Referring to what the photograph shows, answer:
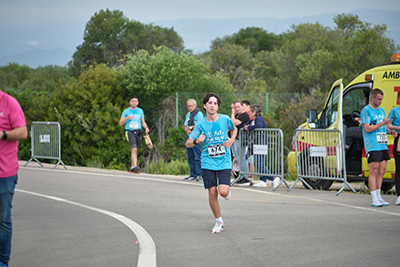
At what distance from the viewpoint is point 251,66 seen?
4788 centimetres

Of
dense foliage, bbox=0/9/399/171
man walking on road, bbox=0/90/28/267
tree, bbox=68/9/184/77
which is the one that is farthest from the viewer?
tree, bbox=68/9/184/77

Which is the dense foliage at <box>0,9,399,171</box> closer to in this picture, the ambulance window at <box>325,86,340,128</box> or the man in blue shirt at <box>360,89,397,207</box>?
the ambulance window at <box>325,86,340,128</box>

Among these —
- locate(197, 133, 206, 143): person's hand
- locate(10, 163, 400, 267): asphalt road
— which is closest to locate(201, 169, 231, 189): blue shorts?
locate(197, 133, 206, 143): person's hand

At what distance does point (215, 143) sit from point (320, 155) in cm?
474

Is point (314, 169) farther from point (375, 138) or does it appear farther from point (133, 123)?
point (133, 123)

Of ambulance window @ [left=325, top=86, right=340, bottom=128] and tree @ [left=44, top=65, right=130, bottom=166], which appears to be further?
tree @ [left=44, top=65, right=130, bottom=166]

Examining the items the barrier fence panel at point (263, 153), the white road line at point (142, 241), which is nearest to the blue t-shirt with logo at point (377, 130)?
the barrier fence panel at point (263, 153)

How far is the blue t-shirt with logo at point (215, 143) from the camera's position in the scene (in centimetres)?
683

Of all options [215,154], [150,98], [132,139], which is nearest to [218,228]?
[215,154]

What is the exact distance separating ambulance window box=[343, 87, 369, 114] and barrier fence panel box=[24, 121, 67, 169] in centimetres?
908

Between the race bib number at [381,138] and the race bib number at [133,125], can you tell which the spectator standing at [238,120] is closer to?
the race bib number at [133,125]

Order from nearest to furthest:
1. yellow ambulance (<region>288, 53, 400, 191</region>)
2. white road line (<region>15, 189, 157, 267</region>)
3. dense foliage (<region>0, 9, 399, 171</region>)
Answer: white road line (<region>15, 189, 157, 267</region>) < yellow ambulance (<region>288, 53, 400, 191</region>) < dense foliage (<region>0, 9, 399, 171</region>)

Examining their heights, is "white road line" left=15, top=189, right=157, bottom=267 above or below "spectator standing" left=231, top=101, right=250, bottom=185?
below

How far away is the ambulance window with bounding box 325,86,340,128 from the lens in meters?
11.3
